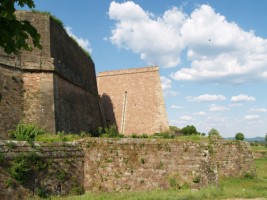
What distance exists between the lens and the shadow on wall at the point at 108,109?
3062 centimetres

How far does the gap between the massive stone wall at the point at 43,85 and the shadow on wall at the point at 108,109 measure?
920 centimetres

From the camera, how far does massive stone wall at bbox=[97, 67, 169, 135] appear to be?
28.9 m

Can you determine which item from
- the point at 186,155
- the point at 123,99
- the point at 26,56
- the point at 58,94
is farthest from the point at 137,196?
the point at 123,99

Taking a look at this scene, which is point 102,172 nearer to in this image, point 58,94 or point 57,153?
point 57,153

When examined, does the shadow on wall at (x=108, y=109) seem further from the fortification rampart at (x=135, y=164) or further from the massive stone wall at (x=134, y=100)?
the fortification rampart at (x=135, y=164)

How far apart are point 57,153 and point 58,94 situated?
5.96 meters

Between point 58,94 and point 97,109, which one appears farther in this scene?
point 97,109

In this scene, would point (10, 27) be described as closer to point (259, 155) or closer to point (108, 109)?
point (108, 109)

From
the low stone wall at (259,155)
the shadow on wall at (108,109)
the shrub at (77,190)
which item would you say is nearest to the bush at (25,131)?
the shrub at (77,190)

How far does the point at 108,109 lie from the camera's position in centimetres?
3127

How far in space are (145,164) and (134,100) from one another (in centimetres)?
1667

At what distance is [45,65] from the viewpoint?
17.3m

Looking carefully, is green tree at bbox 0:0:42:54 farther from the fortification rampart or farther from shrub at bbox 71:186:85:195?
shrub at bbox 71:186:85:195

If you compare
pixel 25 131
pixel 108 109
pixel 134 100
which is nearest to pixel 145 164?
pixel 25 131
